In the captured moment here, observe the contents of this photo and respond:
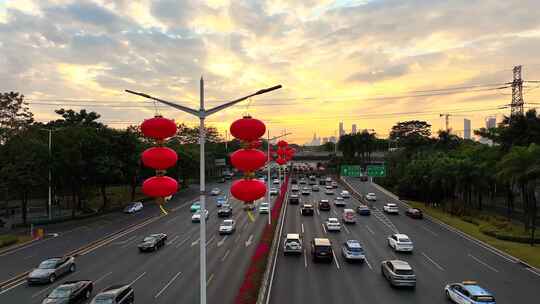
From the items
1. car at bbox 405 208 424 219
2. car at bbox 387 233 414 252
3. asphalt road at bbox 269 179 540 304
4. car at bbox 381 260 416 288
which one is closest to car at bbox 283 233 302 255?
asphalt road at bbox 269 179 540 304

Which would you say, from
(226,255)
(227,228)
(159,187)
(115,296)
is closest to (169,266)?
(226,255)

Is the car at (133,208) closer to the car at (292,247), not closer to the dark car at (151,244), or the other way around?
the dark car at (151,244)

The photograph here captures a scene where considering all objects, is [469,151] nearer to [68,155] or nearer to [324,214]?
[324,214]

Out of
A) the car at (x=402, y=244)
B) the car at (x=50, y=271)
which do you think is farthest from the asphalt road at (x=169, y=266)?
the car at (x=402, y=244)

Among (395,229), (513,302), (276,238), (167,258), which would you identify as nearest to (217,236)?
(276,238)

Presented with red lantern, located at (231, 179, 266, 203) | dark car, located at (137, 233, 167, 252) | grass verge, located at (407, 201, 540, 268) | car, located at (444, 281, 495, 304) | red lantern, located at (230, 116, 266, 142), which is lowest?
grass verge, located at (407, 201, 540, 268)

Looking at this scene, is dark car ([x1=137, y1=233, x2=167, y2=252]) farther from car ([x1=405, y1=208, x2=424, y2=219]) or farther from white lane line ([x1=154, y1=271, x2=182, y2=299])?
car ([x1=405, y1=208, x2=424, y2=219])
